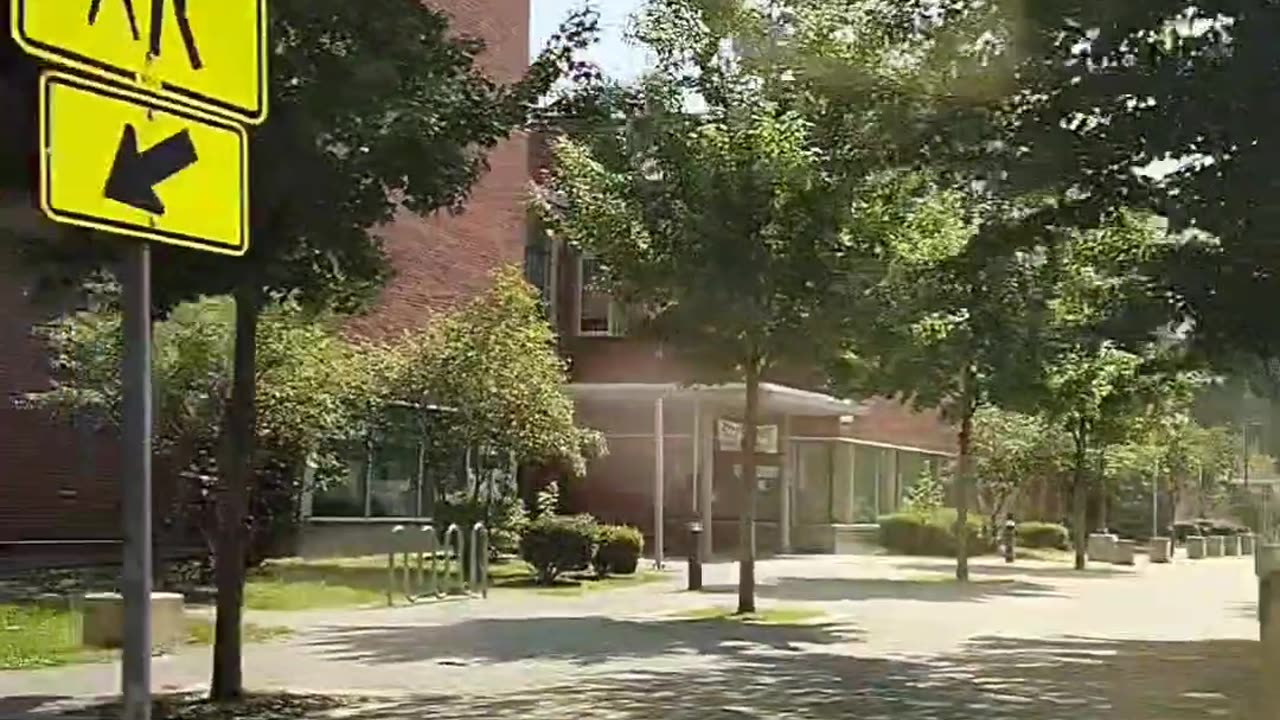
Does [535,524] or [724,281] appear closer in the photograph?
[724,281]

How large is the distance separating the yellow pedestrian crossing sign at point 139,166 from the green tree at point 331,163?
614cm

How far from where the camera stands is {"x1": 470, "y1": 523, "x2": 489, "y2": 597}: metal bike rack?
82.0ft

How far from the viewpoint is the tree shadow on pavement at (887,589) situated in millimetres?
26375

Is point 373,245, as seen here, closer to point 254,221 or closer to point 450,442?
point 254,221

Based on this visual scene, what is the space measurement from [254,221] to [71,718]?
11.3ft

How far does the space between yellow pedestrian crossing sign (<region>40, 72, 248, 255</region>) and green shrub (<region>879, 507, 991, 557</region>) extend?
39.3 m

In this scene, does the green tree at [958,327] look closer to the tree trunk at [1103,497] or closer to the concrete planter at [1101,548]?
the tree trunk at [1103,497]

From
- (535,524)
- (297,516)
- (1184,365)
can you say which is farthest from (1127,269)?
(297,516)

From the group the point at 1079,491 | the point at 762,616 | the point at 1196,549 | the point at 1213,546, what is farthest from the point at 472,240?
the point at 1213,546

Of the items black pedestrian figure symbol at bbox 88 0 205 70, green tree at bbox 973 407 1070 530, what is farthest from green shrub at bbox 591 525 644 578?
black pedestrian figure symbol at bbox 88 0 205 70

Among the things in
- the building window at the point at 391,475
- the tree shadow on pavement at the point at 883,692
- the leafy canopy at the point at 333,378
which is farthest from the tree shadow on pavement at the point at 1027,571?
the tree shadow on pavement at the point at 883,692

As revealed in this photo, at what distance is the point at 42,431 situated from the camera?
2681 cm

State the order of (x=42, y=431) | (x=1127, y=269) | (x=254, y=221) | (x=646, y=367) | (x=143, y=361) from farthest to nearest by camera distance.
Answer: (x=646, y=367) < (x=42, y=431) < (x=1127, y=269) < (x=254, y=221) < (x=143, y=361)

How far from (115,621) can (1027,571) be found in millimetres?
24397
